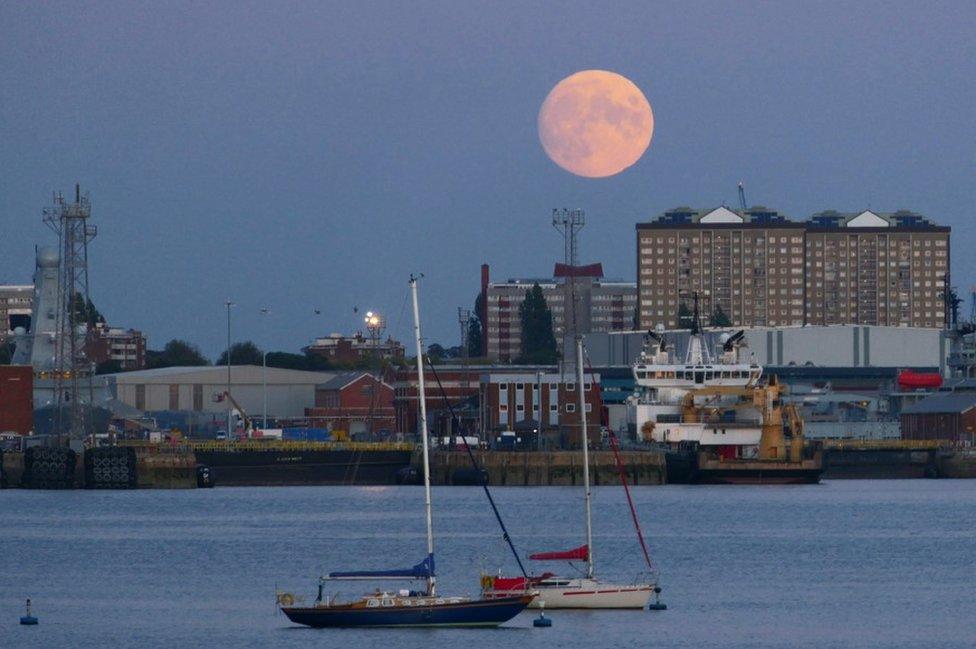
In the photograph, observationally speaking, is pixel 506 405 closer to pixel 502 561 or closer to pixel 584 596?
pixel 502 561

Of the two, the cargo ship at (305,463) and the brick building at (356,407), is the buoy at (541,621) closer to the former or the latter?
the cargo ship at (305,463)

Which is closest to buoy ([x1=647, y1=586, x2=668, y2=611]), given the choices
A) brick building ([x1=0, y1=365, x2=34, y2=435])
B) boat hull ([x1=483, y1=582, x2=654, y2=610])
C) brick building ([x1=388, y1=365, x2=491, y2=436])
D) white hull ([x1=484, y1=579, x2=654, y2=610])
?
white hull ([x1=484, y1=579, x2=654, y2=610])

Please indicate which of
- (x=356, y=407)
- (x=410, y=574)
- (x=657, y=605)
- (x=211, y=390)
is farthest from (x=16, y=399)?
(x=410, y=574)

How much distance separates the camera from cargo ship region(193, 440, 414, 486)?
335 feet

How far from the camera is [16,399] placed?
122 metres

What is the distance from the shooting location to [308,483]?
105 metres

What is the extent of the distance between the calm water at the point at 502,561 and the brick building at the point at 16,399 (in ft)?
98.3

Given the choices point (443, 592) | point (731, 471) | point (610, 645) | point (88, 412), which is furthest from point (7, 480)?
point (610, 645)

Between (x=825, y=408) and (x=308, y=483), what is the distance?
50071mm

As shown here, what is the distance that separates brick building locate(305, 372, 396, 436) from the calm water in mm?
54988

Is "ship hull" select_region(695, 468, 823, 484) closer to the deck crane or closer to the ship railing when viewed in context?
the ship railing

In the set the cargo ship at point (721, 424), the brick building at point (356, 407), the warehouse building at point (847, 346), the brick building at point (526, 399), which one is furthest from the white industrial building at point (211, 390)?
the cargo ship at point (721, 424)

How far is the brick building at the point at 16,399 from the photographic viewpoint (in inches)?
4803

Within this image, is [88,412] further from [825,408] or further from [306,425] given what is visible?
[825,408]
